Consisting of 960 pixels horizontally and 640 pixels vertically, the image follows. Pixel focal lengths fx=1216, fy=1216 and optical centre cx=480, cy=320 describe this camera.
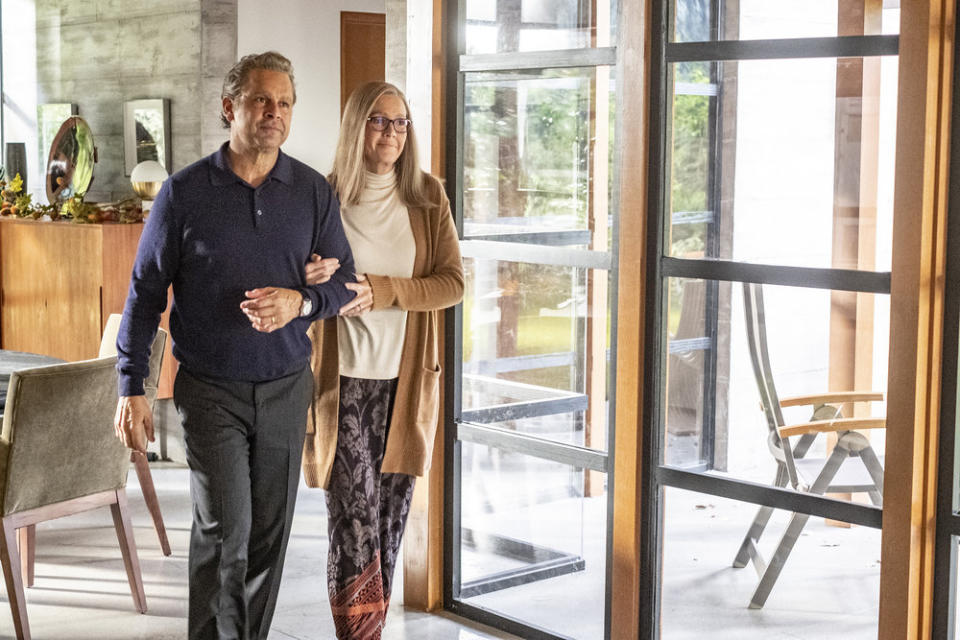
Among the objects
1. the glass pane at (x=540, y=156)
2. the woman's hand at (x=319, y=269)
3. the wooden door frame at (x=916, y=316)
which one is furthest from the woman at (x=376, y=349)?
the wooden door frame at (x=916, y=316)

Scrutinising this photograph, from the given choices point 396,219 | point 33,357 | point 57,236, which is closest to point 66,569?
point 33,357

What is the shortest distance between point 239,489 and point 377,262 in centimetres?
78

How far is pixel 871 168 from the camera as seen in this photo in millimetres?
2920

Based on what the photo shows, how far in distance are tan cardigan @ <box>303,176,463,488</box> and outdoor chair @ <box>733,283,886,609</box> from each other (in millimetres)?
887

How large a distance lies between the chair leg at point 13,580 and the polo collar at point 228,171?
148 centimetres

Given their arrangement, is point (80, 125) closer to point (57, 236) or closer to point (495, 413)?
point (57, 236)

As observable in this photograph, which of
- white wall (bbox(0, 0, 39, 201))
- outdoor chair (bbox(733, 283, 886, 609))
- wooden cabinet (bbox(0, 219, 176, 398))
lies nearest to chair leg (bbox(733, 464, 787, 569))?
outdoor chair (bbox(733, 283, 886, 609))

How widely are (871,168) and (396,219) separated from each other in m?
1.33

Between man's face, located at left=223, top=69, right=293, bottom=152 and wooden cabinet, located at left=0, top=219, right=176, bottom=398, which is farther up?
man's face, located at left=223, top=69, right=293, bottom=152

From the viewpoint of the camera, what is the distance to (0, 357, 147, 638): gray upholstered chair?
377 cm

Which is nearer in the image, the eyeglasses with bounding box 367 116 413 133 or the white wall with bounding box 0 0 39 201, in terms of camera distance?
the eyeglasses with bounding box 367 116 413 133

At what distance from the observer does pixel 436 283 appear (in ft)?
11.5

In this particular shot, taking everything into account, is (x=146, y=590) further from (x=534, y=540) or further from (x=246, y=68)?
(x=246, y=68)

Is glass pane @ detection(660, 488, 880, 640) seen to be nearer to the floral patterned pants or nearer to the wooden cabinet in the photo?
the floral patterned pants
